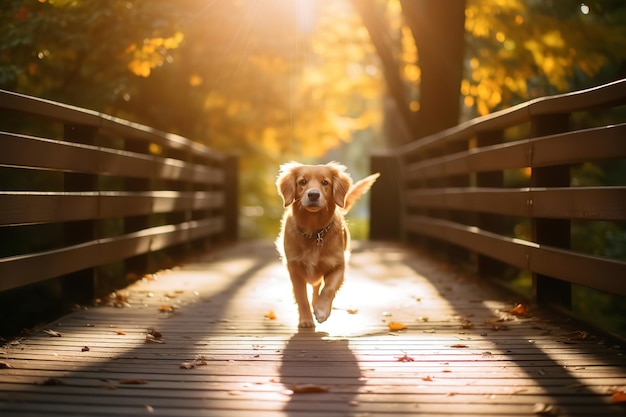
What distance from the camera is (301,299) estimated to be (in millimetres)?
5906

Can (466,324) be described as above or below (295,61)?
below

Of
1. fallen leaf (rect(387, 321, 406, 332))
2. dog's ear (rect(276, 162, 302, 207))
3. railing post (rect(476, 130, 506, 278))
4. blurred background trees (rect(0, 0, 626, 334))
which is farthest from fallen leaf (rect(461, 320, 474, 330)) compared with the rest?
blurred background trees (rect(0, 0, 626, 334))

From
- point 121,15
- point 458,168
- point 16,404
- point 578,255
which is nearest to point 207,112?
point 121,15

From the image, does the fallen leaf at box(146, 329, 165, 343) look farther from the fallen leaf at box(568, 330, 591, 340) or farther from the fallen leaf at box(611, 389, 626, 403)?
the fallen leaf at box(611, 389, 626, 403)

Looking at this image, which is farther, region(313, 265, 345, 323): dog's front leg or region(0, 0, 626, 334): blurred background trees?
region(0, 0, 626, 334): blurred background trees

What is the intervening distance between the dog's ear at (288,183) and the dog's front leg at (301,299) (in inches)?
21.9

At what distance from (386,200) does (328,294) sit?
10274 mm

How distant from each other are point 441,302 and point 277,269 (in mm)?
3404

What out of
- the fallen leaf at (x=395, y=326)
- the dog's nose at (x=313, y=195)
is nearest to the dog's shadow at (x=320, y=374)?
the fallen leaf at (x=395, y=326)

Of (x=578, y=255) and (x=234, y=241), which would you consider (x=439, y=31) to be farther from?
(x=578, y=255)

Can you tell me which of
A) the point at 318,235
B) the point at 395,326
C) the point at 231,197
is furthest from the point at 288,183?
the point at 231,197

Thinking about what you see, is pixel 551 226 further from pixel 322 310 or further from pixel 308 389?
pixel 308 389

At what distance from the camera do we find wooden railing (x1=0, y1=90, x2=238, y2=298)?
510 centimetres

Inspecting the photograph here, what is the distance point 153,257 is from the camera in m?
10.8
